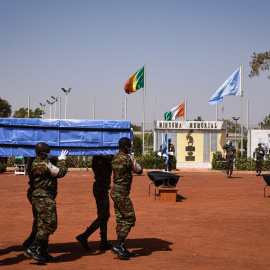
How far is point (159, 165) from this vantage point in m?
29.4

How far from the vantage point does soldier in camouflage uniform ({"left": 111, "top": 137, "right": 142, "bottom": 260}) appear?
7082 mm

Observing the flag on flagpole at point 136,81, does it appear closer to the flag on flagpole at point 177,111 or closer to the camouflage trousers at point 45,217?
the flag on flagpole at point 177,111

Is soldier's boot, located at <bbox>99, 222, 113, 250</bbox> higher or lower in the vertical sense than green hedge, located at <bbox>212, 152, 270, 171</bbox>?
lower

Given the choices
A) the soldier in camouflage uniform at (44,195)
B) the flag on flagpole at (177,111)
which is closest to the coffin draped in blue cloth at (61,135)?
the soldier in camouflage uniform at (44,195)

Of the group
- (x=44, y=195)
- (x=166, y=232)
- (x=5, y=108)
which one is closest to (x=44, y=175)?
(x=44, y=195)

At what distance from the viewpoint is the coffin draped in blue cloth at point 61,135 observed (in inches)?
295

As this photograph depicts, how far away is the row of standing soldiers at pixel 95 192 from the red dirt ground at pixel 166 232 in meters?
0.22

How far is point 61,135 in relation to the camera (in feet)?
25.2

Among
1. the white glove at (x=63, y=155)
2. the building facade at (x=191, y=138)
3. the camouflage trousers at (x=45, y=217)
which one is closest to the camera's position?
the camouflage trousers at (x=45, y=217)

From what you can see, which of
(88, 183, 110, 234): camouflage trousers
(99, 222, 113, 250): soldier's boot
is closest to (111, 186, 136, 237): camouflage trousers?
(88, 183, 110, 234): camouflage trousers

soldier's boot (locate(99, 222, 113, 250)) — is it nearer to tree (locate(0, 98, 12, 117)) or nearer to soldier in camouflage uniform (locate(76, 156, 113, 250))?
soldier in camouflage uniform (locate(76, 156, 113, 250))

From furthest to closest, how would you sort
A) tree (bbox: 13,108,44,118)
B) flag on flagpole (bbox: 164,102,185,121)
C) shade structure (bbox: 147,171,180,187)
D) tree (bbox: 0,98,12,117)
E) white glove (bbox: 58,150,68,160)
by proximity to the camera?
tree (bbox: 0,98,12,117) < tree (bbox: 13,108,44,118) < flag on flagpole (bbox: 164,102,185,121) < shade structure (bbox: 147,171,180,187) < white glove (bbox: 58,150,68,160)

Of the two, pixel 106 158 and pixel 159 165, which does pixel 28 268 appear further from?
pixel 159 165

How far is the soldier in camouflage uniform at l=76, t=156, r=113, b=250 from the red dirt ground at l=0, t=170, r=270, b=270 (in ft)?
0.74
